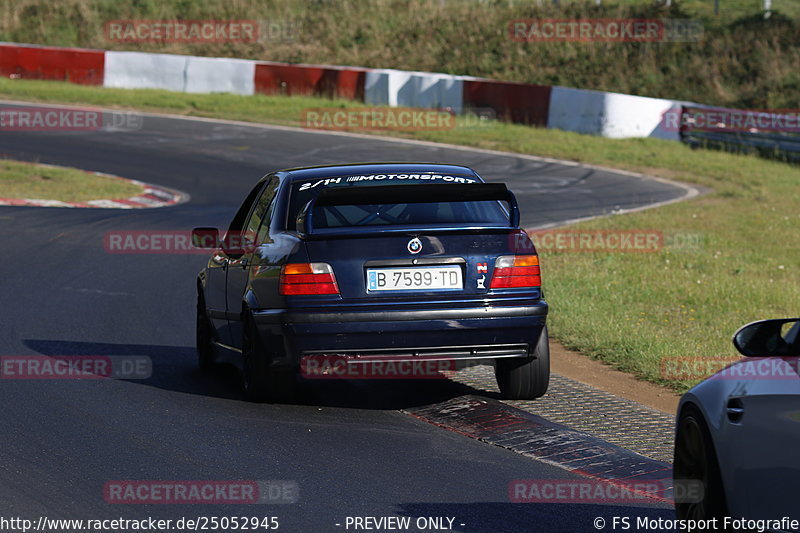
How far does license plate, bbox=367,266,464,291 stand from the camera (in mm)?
7574

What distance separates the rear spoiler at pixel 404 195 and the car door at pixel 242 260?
735 mm

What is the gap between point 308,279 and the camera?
24.9 ft

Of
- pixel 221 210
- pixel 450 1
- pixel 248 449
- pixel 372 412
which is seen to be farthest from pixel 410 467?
pixel 450 1

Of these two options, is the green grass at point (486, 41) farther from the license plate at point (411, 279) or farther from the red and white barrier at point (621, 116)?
the license plate at point (411, 279)

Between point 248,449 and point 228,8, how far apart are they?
46.7 meters

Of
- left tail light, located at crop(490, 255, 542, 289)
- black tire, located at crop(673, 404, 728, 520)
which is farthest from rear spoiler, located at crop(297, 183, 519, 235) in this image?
black tire, located at crop(673, 404, 728, 520)

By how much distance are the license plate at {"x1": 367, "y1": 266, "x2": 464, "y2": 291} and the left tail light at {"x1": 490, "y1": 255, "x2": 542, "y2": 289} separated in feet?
0.90

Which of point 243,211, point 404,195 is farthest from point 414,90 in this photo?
point 404,195

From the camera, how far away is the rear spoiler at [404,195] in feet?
25.6

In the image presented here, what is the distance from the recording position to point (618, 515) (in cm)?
577

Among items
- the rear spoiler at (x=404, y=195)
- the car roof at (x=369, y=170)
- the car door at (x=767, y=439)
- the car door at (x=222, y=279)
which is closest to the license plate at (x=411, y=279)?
the rear spoiler at (x=404, y=195)

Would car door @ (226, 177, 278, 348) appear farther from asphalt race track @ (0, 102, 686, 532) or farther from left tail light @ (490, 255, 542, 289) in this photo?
left tail light @ (490, 255, 542, 289)

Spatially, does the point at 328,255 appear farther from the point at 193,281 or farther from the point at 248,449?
the point at 193,281

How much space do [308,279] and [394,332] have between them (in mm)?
603
